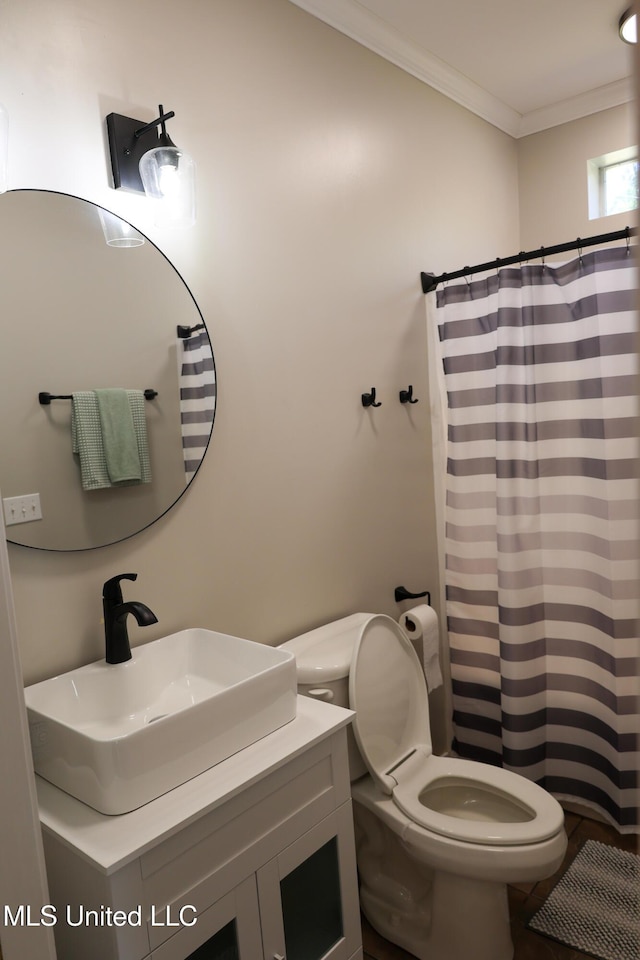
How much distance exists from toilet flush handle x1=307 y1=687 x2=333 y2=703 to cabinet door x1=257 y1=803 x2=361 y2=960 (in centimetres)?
28

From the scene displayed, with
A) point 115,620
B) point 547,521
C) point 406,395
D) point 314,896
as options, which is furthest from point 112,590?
point 547,521

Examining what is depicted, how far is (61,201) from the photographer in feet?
4.74

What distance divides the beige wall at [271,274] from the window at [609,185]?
0.75 meters

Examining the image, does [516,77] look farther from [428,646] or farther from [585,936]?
[585,936]

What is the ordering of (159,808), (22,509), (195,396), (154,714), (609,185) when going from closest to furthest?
(159,808) → (22,509) → (154,714) → (195,396) → (609,185)

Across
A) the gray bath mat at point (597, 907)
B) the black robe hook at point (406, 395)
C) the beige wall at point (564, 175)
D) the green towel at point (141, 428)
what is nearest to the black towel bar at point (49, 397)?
the green towel at point (141, 428)

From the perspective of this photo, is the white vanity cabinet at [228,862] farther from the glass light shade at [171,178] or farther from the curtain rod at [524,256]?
the curtain rod at [524,256]

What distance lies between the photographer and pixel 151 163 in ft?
4.99

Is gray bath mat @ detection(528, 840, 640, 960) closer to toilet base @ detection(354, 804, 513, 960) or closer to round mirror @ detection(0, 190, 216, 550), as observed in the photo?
toilet base @ detection(354, 804, 513, 960)

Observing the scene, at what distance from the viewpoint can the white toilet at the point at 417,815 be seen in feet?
5.28

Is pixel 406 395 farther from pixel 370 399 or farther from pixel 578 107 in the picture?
pixel 578 107

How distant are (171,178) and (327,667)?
1.29m

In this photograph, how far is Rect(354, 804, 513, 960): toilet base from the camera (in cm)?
169

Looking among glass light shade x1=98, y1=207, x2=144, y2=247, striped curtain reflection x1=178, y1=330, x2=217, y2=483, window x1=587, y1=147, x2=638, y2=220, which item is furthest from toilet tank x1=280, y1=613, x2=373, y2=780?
window x1=587, y1=147, x2=638, y2=220
